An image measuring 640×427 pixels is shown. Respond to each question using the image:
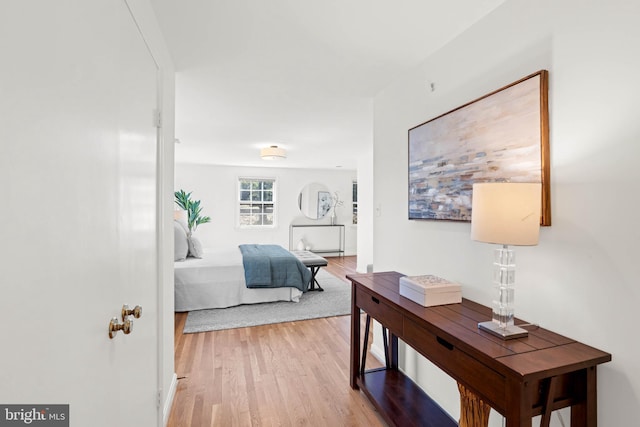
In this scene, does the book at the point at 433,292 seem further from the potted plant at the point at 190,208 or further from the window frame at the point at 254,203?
the window frame at the point at 254,203

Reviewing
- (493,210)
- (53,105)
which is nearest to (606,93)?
(493,210)

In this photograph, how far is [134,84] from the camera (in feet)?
4.19

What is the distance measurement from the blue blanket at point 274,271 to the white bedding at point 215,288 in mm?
119

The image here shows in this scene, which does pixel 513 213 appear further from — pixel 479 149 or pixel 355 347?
pixel 355 347

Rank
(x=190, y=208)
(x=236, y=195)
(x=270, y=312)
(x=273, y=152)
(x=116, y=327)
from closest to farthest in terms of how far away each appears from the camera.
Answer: (x=116, y=327) < (x=270, y=312) < (x=273, y=152) < (x=190, y=208) < (x=236, y=195)

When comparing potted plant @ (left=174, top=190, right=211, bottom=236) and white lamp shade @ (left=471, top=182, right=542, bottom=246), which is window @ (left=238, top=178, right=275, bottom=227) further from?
white lamp shade @ (left=471, top=182, right=542, bottom=246)

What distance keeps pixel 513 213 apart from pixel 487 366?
56cm

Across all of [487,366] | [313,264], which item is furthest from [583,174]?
[313,264]

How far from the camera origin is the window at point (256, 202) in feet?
24.5

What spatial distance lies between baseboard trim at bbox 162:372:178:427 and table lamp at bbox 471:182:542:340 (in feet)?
5.97

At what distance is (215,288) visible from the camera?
13.1 ft

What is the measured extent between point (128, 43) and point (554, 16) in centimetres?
170

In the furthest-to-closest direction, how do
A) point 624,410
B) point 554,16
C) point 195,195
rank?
point 195,195 < point 554,16 < point 624,410

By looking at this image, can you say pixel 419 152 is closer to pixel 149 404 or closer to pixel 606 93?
pixel 606 93
